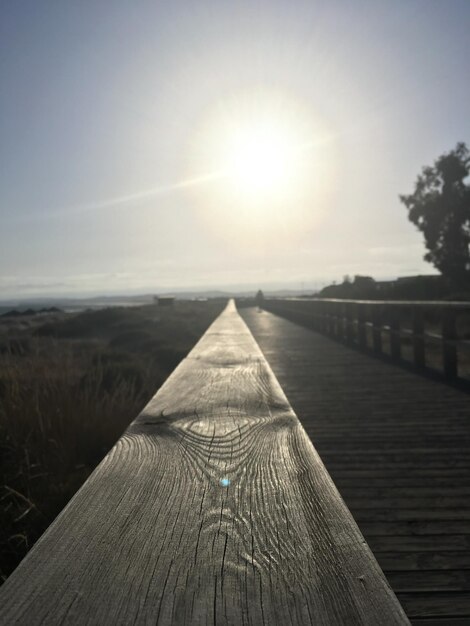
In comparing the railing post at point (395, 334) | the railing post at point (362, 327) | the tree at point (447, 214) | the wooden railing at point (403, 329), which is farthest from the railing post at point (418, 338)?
the tree at point (447, 214)

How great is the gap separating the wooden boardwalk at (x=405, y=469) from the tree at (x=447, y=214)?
37.8 meters

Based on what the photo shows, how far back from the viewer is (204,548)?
96cm

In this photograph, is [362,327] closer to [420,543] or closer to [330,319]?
[330,319]

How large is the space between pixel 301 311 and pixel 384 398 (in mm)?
16348

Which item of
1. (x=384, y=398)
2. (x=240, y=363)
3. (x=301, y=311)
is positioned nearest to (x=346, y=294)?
(x=301, y=311)

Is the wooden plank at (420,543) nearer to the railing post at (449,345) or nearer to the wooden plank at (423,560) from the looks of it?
the wooden plank at (423,560)

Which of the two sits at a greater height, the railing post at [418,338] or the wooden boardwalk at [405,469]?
the railing post at [418,338]

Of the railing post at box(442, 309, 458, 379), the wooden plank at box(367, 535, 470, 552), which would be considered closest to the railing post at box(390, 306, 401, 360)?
the railing post at box(442, 309, 458, 379)

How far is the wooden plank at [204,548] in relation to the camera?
0.77m

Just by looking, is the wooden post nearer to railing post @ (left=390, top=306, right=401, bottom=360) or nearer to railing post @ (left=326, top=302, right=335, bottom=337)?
railing post @ (left=326, top=302, right=335, bottom=337)

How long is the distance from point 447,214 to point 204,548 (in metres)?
46.2

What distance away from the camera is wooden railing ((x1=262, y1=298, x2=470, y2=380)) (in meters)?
7.59

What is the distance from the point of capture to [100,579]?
33.2 inches

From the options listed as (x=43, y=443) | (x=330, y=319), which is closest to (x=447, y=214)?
(x=330, y=319)
